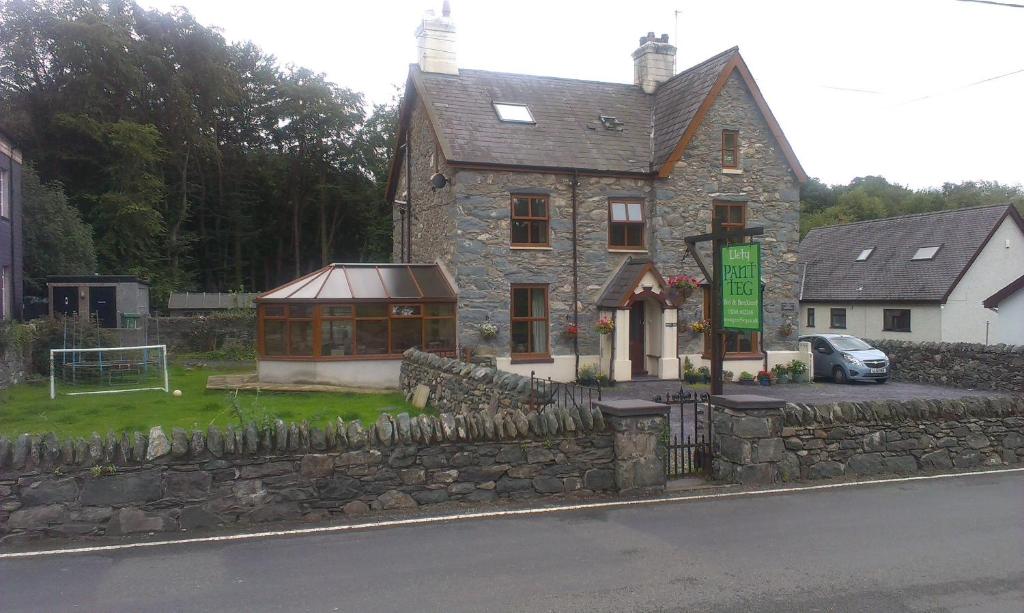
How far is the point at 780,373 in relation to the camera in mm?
23703

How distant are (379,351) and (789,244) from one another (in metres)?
13.5

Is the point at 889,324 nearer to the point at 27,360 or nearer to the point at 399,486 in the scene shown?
the point at 399,486

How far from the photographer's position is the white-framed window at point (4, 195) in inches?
988

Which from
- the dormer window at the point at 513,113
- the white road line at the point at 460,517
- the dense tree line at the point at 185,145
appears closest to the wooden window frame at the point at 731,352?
the dormer window at the point at 513,113

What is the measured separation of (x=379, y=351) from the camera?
21094 millimetres

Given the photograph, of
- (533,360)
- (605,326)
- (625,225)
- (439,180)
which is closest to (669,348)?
(605,326)

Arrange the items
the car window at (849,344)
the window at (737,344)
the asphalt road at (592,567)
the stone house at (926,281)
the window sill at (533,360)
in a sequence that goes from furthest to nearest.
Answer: the stone house at (926,281) < the car window at (849,344) < the window at (737,344) < the window sill at (533,360) < the asphalt road at (592,567)

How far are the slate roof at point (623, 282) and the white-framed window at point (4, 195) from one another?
65.9ft

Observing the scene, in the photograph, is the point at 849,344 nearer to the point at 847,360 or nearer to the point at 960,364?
the point at 847,360

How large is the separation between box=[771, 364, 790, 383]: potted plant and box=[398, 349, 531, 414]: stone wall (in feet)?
38.0

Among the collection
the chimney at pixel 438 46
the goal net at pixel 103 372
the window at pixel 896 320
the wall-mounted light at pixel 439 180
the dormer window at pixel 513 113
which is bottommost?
the goal net at pixel 103 372

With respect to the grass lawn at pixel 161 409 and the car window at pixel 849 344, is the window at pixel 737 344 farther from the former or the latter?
the grass lawn at pixel 161 409

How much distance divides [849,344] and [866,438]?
15720 millimetres

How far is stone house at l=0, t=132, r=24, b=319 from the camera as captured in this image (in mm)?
24984
